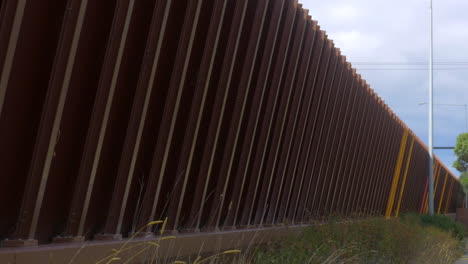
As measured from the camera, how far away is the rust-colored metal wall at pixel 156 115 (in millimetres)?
4789

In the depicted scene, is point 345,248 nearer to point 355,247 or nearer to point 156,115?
point 355,247

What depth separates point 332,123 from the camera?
14.0 metres

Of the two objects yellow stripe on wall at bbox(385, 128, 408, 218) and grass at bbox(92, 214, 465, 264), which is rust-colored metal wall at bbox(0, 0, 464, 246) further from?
yellow stripe on wall at bbox(385, 128, 408, 218)

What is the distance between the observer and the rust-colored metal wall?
15.7ft

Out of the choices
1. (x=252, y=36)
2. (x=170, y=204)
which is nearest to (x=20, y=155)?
(x=170, y=204)

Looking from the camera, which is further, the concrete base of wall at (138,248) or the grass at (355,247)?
the grass at (355,247)

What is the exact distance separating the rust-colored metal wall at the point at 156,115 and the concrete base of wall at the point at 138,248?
19cm

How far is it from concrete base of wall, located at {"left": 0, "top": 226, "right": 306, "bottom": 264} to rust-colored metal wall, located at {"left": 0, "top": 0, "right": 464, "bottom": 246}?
0.19m

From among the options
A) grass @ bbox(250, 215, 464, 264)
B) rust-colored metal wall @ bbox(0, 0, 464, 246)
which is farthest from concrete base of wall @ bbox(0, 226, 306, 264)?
grass @ bbox(250, 215, 464, 264)

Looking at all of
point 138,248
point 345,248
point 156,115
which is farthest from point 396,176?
point 138,248

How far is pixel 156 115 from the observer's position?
661 centimetres

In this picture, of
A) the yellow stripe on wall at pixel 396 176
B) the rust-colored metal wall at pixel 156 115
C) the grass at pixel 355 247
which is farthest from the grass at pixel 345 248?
the yellow stripe on wall at pixel 396 176

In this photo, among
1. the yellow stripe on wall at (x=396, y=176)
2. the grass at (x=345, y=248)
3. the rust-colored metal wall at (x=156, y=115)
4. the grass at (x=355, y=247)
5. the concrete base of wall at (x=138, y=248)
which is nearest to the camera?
the concrete base of wall at (x=138, y=248)

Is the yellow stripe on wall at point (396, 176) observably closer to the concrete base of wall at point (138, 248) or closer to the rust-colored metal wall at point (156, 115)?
the rust-colored metal wall at point (156, 115)
